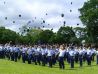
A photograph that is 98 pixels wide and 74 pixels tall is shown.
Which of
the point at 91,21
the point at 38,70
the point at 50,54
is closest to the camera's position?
the point at 38,70

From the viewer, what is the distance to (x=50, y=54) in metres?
39.7

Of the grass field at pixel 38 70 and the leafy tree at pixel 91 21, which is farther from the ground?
the leafy tree at pixel 91 21

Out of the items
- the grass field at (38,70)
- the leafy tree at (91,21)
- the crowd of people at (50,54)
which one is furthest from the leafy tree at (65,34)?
the grass field at (38,70)

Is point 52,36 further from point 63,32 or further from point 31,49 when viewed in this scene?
point 31,49

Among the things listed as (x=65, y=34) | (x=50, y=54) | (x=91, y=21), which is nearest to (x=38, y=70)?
(x=50, y=54)

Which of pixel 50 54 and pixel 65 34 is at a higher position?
pixel 65 34

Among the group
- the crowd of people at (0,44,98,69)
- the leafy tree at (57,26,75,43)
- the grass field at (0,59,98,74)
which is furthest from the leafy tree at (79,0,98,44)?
the grass field at (0,59,98,74)

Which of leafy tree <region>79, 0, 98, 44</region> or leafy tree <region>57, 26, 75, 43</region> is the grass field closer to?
leafy tree <region>79, 0, 98, 44</region>

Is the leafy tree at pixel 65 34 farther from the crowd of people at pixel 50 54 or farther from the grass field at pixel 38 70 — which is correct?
the grass field at pixel 38 70

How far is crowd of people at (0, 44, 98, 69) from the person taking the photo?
3900 cm

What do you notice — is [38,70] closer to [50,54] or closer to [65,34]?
[50,54]

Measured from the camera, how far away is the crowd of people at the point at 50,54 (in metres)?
39.0

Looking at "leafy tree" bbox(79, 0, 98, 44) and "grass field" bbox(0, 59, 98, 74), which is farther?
"leafy tree" bbox(79, 0, 98, 44)

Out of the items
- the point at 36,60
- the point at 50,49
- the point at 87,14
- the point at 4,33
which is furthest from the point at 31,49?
the point at 4,33
